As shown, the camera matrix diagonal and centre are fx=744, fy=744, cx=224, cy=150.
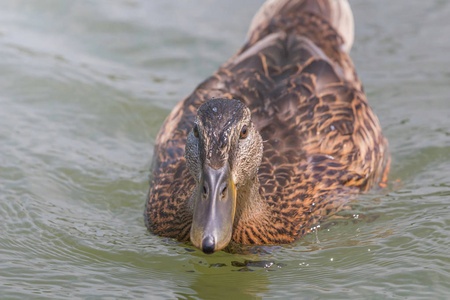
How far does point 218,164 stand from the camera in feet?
17.3

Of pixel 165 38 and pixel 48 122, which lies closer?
pixel 48 122

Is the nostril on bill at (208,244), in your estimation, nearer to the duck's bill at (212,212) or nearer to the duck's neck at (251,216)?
the duck's bill at (212,212)

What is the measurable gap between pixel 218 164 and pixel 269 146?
4.76 ft

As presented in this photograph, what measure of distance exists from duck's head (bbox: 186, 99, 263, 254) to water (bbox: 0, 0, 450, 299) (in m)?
0.72

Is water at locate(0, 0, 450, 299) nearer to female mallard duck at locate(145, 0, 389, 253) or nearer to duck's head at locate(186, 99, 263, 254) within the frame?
female mallard duck at locate(145, 0, 389, 253)

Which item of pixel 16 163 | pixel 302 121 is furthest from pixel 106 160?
pixel 302 121

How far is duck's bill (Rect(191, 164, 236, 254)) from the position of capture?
16.9ft

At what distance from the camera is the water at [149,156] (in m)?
5.82

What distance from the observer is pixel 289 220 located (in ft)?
20.8

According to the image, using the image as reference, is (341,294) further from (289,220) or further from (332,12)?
(332,12)

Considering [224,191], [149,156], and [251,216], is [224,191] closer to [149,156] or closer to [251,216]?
[251,216]

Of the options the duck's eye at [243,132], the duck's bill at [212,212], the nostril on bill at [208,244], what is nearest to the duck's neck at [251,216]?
the duck's eye at [243,132]

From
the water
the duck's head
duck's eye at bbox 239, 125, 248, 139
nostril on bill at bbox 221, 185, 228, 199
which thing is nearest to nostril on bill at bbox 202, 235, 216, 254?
the duck's head

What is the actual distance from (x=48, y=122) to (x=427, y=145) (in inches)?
173
